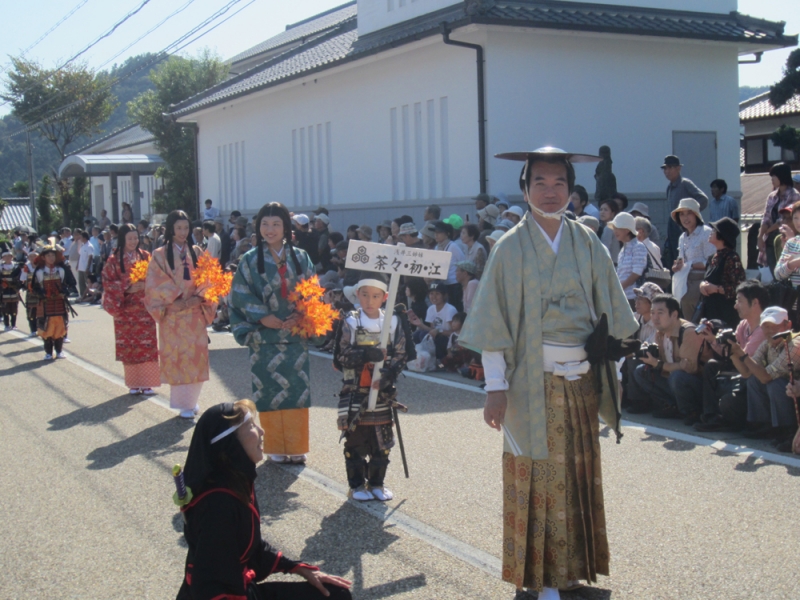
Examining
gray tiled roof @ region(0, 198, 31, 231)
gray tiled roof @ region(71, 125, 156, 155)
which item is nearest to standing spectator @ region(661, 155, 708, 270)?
gray tiled roof @ region(71, 125, 156, 155)

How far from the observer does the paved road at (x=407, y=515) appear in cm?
439

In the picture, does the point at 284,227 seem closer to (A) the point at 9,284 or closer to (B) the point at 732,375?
(B) the point at 732,375

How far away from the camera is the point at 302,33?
33844 millimetres

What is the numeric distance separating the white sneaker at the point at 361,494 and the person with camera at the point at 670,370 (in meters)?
A: 3.19

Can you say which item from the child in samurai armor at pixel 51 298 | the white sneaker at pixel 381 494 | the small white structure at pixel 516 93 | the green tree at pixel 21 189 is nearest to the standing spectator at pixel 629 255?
the white sneaker at pixel 381 494

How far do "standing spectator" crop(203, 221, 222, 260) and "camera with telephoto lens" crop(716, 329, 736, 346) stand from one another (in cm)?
1258

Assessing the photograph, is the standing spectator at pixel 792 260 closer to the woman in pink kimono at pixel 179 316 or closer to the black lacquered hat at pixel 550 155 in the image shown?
the black lacquered hat at pixel 550 155

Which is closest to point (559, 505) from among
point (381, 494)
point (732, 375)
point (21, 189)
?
point (381, 494)

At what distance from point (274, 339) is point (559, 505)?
3256mm

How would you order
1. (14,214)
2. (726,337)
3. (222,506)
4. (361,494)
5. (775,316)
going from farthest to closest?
(14,214), (726,337), (775,316), (361,494), (222,506)

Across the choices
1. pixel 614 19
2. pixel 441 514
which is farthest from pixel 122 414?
pixel 614 19

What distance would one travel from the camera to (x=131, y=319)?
10.1 metres

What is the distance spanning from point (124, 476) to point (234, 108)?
20.4m

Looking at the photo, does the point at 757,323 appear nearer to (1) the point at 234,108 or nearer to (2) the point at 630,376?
(2) the point at 630,376
